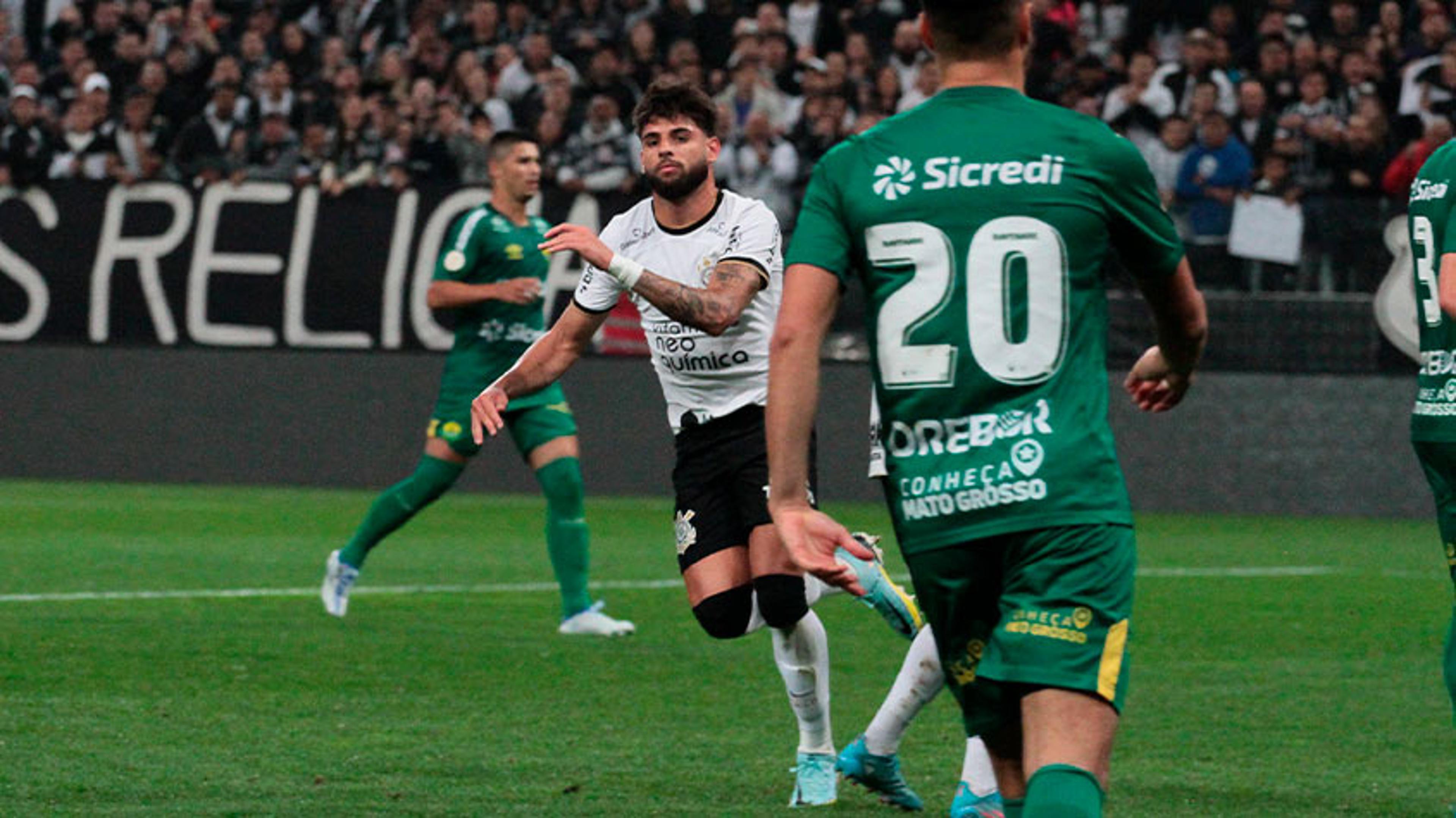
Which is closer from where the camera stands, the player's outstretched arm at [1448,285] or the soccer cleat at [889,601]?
the player's outstretched arm at [1448,285]

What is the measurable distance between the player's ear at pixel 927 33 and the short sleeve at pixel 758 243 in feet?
9.06

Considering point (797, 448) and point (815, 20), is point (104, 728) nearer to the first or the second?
point (797, 448)

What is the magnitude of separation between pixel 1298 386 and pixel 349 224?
817cm

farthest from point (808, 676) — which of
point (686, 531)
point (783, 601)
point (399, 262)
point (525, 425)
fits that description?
point (399, 262)

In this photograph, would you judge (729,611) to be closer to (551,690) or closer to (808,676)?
(808,676)

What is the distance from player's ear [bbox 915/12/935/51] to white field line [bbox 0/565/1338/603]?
8.65 m

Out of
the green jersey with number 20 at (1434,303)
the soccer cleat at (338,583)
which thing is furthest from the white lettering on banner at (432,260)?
the green jersey with number 20 at (1434,303)

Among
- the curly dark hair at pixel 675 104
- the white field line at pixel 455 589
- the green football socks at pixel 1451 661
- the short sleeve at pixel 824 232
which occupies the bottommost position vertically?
the white field line at pixel 455 589

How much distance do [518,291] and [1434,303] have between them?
19.8ft

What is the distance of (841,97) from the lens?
793 inches

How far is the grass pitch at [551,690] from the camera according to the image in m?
7.11

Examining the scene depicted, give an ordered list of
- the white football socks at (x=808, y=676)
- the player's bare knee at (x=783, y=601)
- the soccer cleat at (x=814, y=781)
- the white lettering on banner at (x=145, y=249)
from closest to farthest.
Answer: the soccer cleat at (x=814, y=781) < the white football socks at (x=808, y=676) < the player's bare knee at (x=783, y=601) < the white lettering on banner at (x=145, y=249)

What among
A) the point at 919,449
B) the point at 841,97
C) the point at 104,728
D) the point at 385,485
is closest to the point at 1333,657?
the point at 104,728

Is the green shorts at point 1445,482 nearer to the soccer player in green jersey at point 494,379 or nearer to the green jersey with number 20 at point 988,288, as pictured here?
the green jersey with number 20 at point 988,288
